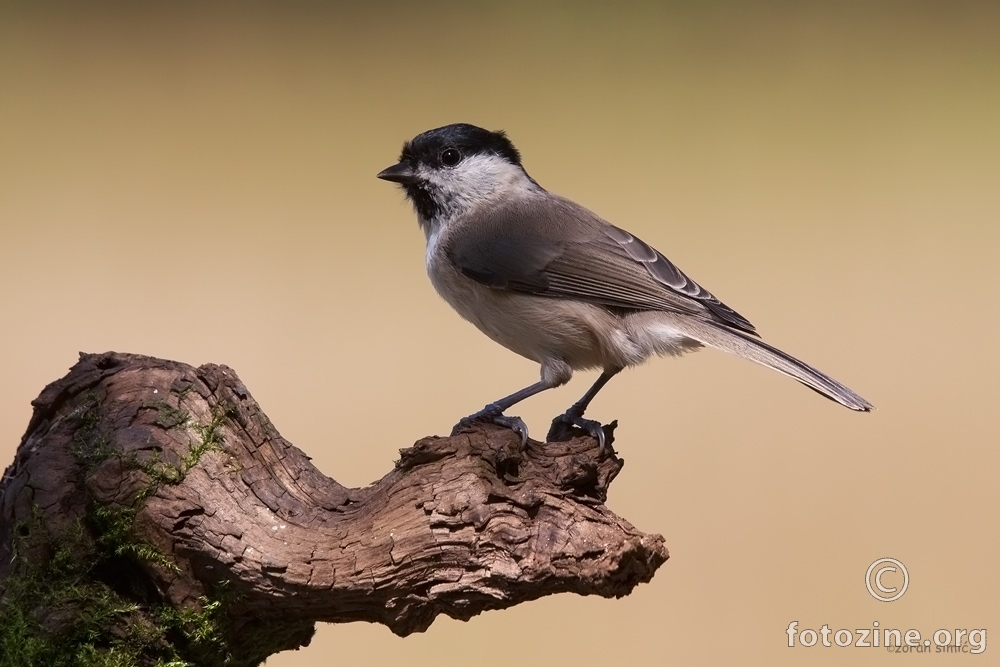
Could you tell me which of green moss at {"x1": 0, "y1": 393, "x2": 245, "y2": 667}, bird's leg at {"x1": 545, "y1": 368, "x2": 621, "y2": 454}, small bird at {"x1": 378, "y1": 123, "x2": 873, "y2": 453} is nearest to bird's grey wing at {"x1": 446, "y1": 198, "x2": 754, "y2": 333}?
small bird at {"x1": 378, "y1": 123, "x2": 873, "y2": 453}

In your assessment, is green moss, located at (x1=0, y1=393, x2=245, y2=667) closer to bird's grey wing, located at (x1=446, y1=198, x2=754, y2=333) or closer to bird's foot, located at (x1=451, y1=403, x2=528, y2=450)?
bird's foot, located at (x1=451, y1=403, x2=528, y2=450)

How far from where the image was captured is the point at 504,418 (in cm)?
194

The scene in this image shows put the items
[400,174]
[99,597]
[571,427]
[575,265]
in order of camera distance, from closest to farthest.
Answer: [99,597], [571,427], [575,265], [400,174]

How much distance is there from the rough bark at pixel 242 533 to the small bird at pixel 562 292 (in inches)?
13.8

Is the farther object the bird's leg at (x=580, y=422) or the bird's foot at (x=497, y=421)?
the bird's leg at (x=580, y=422)

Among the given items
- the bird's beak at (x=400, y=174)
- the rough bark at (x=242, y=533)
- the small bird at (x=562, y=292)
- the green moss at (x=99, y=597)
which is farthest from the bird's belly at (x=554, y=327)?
the green moss at (x=99, y=597)

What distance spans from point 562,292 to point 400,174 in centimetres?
60

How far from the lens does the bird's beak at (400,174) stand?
2.48 metres

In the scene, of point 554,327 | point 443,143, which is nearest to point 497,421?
point 554,327

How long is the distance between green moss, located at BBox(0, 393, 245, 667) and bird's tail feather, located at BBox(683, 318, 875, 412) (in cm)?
116

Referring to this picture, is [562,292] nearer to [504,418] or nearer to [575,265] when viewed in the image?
[575,265]

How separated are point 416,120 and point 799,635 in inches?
90.5

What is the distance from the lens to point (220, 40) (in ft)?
11.4

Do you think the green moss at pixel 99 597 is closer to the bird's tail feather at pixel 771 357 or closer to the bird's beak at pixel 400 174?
the bird's beak at pixel 400 174
